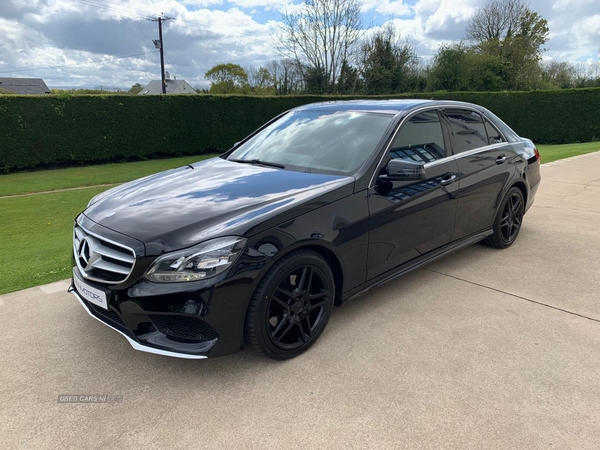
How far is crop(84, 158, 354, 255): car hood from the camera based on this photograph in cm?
245

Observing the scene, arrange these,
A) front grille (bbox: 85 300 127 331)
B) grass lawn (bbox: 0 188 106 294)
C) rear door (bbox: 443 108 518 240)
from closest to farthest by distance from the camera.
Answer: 1. front grille (bbox: 85 300 127 331)
2. rear door (bbox: 443 108 518 240)
3. grass lawn (bbox: 0 188 106 294)

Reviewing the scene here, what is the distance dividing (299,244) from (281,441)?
3.55ft

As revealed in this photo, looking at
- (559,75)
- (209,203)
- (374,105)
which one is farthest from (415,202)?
(559,75)

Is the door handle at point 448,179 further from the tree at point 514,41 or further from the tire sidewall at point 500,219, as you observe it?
the tree at point 514,41

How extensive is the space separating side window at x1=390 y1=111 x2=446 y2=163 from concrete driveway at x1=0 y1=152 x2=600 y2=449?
46.7 inches

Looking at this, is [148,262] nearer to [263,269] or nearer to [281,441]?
[263,269]

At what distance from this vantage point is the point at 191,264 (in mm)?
2342

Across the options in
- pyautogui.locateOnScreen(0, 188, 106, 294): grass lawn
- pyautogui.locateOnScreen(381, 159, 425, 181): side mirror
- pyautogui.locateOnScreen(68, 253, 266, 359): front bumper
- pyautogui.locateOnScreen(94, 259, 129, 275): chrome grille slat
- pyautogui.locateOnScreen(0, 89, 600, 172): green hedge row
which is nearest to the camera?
pyautogui.locateOnScreen(68, 253, 266, 359): front bumper

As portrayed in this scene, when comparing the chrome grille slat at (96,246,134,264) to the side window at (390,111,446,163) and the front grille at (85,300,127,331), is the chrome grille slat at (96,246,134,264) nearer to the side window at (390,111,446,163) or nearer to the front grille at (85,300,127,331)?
the front grille at (85,300,127,331)

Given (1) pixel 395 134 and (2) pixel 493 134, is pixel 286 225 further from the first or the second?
(2) pixel 493 134

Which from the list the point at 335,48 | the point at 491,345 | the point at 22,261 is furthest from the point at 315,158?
the point at 335,48

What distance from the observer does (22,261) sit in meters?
4.93

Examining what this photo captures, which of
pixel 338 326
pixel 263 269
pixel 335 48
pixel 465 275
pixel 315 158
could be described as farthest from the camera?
pixel 335 48

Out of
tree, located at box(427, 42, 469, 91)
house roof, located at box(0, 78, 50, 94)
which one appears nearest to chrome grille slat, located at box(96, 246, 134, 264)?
tree, located at box(427, 42, 469, 91)
